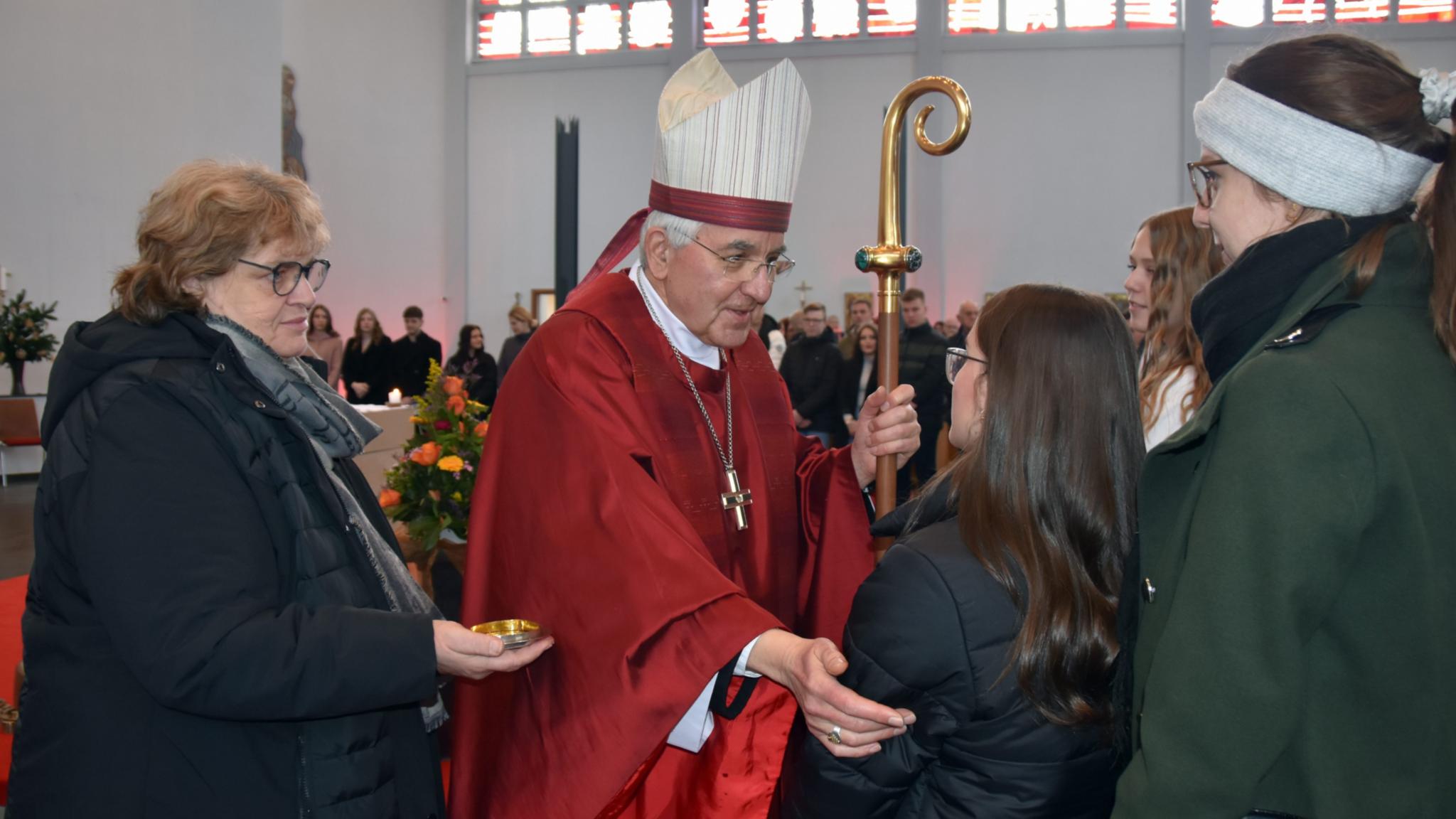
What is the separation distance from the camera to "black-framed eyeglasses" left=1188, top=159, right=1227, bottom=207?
1358 millimetres

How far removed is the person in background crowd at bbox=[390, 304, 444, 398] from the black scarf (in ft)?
33.8

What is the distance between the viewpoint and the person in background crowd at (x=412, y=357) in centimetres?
1105

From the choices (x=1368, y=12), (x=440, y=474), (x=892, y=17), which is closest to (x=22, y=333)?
(x=440, y=474)

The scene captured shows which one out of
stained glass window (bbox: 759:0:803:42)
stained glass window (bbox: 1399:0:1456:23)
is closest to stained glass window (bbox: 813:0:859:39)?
stained glass window (bbox: 759:0:803:42)

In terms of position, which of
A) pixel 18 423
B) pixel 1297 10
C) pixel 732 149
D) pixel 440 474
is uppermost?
pixel 1297 10

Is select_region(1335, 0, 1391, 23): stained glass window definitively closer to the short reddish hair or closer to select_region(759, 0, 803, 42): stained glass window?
select_region(759, 0, 803, 42): stained glass window

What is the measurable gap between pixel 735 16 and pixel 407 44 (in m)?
4.61

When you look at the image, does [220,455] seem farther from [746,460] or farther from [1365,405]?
[1365,405]

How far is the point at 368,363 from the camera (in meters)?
11.2

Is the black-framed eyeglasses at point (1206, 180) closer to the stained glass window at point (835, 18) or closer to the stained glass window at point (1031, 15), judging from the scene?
the stained glass window at point (1031, 15)

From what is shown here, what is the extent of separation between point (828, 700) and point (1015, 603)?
0.90 feet

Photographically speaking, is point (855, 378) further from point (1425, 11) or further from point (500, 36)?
point (1425, 11)

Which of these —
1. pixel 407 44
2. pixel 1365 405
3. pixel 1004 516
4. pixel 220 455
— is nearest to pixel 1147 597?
pixel 1004 516

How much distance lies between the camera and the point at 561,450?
6.17ft
